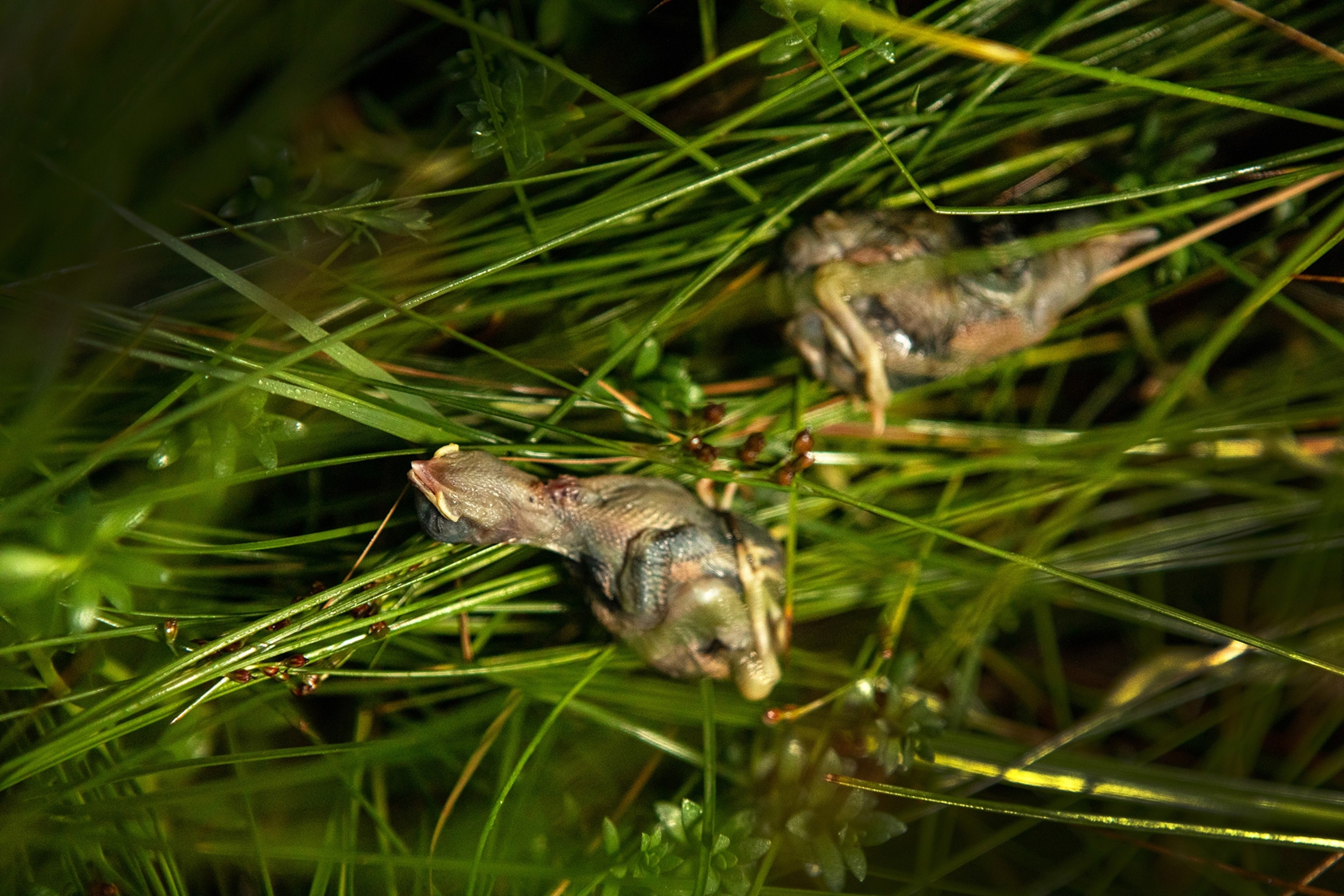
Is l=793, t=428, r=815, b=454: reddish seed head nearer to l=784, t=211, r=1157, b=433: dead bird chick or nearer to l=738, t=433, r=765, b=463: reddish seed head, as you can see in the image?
l=738, t=433, r=765, b=463: reddish seed head

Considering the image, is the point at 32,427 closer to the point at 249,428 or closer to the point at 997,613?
the point at 249,428

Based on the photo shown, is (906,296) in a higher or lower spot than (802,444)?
higher

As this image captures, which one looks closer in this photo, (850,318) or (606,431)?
(850,318)

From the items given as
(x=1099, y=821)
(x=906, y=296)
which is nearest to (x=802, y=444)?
(x=906, y=296)

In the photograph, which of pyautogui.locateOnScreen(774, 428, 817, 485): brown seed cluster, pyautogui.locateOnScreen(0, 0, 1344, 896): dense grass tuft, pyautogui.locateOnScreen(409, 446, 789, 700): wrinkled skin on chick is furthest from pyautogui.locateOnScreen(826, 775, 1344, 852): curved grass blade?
pyautogui.locateOnScreen(774, 428, 817, 485): brown seed cluster

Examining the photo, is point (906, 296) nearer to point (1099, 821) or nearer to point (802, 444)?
point (802, 444)
